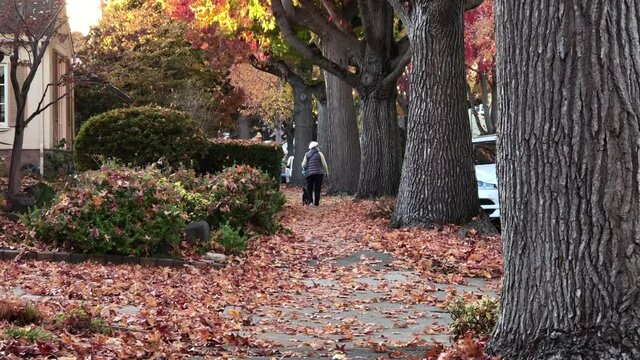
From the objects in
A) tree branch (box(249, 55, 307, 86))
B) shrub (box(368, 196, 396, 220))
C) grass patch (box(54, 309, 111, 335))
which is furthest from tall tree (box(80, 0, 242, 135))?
grass patch (box(54, 309, 111, 335))

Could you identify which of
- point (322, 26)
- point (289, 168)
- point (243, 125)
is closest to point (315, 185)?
point (322, 26)

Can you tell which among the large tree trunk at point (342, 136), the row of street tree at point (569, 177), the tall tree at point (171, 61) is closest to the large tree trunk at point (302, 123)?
the tall tree at point (171, 61)

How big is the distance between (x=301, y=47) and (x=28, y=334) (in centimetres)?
1739

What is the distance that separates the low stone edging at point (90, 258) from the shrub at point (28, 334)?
4.85 metres

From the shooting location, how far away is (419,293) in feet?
33.9

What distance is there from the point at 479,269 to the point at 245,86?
37.6 meters

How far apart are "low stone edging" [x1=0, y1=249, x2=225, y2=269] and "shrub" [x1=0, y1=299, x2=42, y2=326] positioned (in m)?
4.16

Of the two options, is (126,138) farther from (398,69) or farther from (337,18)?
(337,18)

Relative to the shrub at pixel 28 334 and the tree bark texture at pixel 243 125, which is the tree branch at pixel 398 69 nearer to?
the shrub at pixel 28 334

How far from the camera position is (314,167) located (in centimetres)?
2400

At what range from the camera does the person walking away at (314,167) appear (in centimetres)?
2392

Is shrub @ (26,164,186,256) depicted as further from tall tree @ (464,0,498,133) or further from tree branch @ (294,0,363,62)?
tall tree @ (464,0,498,133)

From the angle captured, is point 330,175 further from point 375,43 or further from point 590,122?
point 590,122

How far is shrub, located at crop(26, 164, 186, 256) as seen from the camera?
1148 cm
